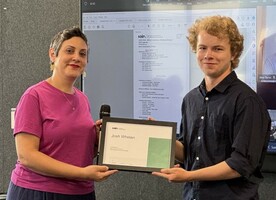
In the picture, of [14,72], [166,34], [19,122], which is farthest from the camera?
[14,72]

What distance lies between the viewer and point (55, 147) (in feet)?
5.08

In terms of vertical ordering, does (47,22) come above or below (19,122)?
above

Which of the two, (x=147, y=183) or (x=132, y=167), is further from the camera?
(x=147, y=183)

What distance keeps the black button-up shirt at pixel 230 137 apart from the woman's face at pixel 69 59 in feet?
1.51

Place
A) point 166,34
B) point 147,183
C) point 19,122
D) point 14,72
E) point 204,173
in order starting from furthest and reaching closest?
point 14,72 < point 147,183 < point 166,34 < point 19,122 < point 204,173

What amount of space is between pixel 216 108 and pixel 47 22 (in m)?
1.20

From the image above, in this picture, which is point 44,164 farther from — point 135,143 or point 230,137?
point 230,137

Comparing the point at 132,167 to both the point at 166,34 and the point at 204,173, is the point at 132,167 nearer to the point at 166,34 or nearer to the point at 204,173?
the point at 204,173

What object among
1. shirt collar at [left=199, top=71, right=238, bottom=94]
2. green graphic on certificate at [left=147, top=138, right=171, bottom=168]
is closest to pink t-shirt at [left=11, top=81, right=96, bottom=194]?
green graphic on certificate at [left=147, top=138, right=171, bottom=168]

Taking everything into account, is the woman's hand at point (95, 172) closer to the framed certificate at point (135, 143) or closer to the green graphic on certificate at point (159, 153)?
the framed certificate at point (135, 143)

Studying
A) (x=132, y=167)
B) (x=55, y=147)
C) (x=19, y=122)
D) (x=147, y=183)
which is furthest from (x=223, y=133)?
(x=147, y=183)

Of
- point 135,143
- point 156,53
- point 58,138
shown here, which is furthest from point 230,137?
point 156,53

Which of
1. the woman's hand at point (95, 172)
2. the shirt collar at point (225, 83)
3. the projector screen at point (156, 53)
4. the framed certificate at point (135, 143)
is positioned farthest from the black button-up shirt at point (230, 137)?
the projector screen at point (156, 53)

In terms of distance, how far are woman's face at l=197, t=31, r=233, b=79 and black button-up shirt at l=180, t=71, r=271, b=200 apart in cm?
5
